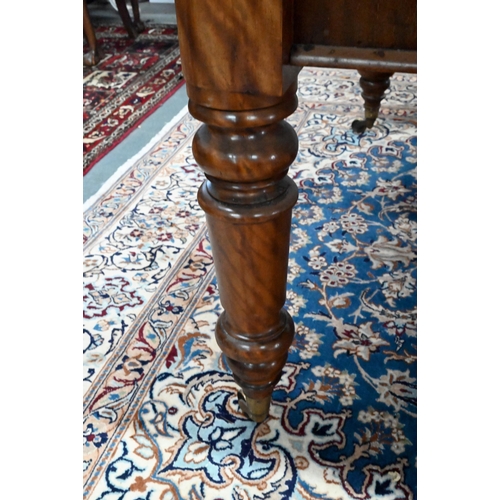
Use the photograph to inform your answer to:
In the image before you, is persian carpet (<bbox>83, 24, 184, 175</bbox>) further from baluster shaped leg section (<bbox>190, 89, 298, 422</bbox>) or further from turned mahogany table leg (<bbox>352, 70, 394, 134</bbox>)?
baluster shaped leg section (<bbox>190, 89, 298, 422</bbox>)

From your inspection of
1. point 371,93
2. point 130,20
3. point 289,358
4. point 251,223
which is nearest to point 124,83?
point 130,20

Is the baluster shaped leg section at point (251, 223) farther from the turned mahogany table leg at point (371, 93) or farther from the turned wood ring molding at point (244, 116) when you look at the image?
the turned mahogany table leg at point (371, 93)

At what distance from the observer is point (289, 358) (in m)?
0.76

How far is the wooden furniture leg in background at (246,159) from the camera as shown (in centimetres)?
38

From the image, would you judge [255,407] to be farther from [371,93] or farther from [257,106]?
[371,93]

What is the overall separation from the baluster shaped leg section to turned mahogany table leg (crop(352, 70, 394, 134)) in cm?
75

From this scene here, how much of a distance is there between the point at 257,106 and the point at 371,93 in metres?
0.91

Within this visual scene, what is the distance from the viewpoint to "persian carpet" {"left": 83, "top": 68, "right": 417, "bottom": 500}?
612mm

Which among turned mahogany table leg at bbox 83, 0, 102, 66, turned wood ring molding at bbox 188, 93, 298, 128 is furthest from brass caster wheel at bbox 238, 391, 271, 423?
turned mahogany table leg at bbox 83, 0, 102, 66

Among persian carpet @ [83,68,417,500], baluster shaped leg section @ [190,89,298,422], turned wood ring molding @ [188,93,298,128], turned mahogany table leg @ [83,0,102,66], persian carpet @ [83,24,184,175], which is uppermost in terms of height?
turned wood ring molding @ [188,93,298,128]

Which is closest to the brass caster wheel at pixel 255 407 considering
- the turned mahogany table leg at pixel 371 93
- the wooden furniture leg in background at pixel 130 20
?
the turned mahogany table leg at pixel 371 93

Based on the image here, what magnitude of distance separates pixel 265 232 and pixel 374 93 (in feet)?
2.86
